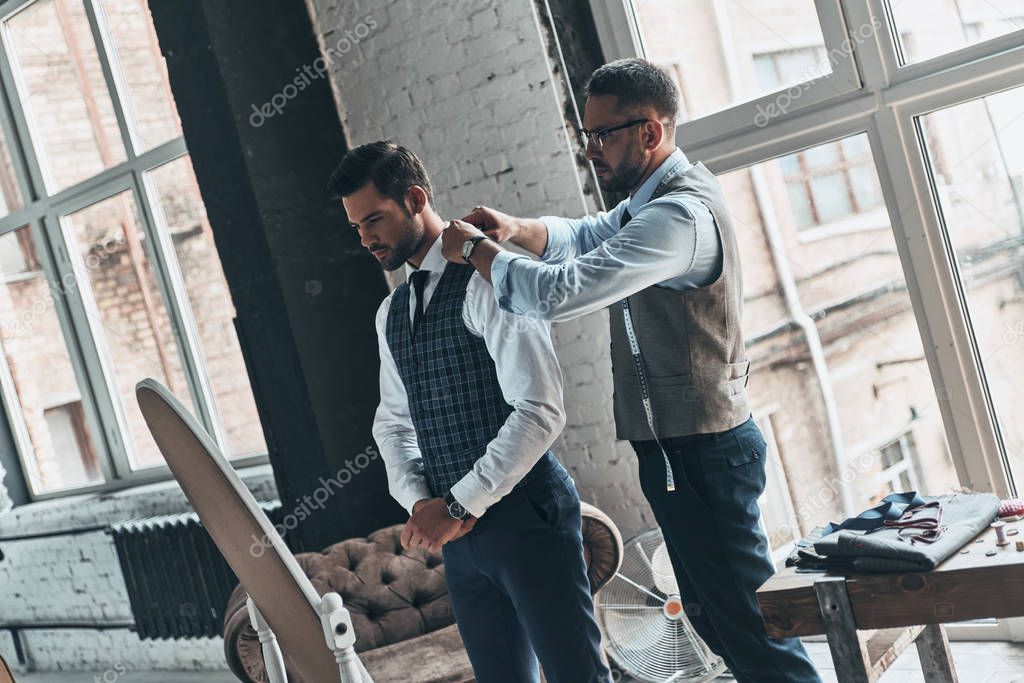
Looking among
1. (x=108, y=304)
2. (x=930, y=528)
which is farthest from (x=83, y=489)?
(x=930, y=528)

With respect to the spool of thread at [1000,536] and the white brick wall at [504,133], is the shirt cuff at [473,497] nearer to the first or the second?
the spool of thread at [1000,536]

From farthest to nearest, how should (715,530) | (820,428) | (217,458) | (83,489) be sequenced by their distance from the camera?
1. (83,489)
2. (820,428)
3. (715,530)
4. (217,458)

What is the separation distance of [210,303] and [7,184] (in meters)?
1.77

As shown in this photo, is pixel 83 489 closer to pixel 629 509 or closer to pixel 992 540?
pixel 629 509

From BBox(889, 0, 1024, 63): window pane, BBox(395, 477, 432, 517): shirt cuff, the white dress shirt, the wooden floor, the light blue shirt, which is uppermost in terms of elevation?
BBox(889, 0, 1024, 63): window pane

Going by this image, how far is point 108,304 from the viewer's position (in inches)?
200

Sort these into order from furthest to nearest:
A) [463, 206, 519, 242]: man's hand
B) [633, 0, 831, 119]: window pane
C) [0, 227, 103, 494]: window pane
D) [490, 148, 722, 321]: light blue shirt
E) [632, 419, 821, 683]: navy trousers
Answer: [0, 227, 103, 494]: window pane
[633, 0, 831, 119]: window pane
[463, 206, 519, 242]: man's hand
[632, 419, 821, 683]: navy trousers
[490, 148, 722, 321]: light blue shirt

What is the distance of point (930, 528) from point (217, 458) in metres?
1.14

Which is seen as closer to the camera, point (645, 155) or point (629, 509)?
point (645, 155)

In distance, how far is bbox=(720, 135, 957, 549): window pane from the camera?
2.88m

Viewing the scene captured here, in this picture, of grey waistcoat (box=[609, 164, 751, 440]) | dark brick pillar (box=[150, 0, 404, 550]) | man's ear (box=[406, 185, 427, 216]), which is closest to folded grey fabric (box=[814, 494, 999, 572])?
grey waistcoat (box=[609, 164, 751, 440])

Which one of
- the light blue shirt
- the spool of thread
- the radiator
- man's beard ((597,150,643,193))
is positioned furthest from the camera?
the radiator

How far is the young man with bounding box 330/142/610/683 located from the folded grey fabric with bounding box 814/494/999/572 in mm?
489

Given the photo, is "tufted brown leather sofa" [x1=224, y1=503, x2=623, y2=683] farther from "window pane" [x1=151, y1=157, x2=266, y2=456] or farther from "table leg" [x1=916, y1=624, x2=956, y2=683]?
"window pane" [x1=151, y1=157, x2=266, y2=456]
